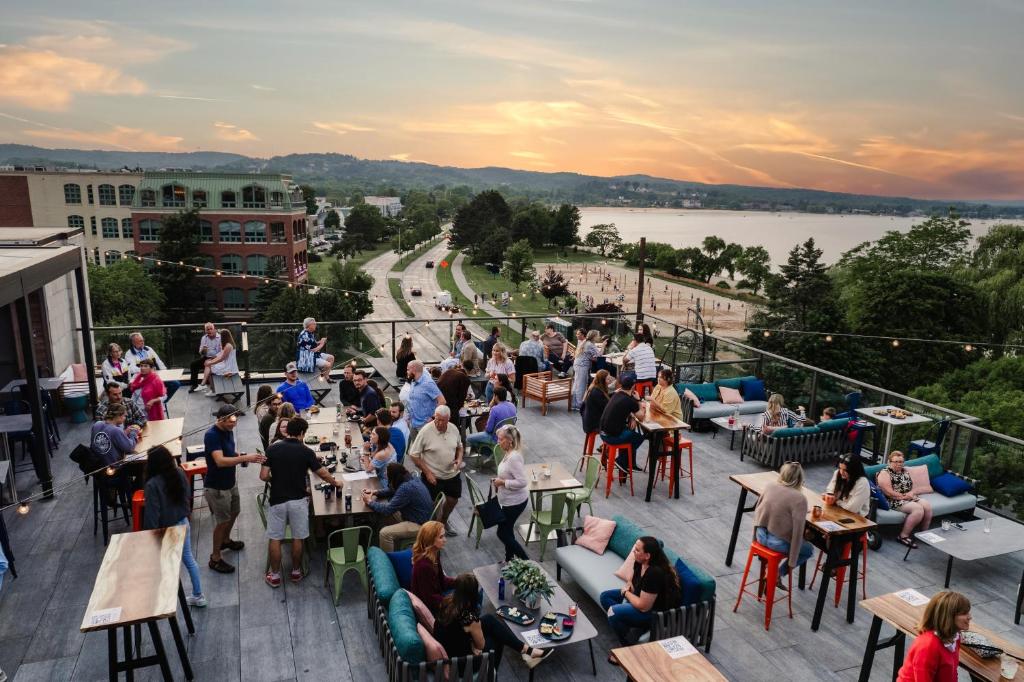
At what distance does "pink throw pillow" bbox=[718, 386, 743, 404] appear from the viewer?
1097cm

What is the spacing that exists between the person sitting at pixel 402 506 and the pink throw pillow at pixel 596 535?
1487 millimetres

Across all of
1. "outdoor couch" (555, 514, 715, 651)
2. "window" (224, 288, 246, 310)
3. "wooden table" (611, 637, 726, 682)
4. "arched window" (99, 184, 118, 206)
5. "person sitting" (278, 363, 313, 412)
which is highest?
"arched window" (99, 184, 118, 206)

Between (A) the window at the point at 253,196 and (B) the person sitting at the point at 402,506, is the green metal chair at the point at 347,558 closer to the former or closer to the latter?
(B) the person sitting at the point at 402,506

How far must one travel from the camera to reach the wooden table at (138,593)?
397 cm

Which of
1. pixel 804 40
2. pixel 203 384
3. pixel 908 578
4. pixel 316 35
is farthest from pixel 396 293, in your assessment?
pixel 908 578

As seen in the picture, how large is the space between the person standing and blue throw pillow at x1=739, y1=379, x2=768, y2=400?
8.21 m

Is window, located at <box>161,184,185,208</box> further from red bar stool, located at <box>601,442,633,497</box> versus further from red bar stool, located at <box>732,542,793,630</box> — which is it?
red bar stool, located at <box>732,542,793,630</box>

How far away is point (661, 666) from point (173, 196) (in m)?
75.9

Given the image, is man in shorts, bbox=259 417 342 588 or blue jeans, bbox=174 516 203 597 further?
man in shorts, bbox=259 417 342 588

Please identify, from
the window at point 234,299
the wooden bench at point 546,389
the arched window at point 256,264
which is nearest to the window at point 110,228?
the window at point 234,299

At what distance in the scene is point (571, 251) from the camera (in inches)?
5374

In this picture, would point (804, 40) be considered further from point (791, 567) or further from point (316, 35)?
point (316, 35)

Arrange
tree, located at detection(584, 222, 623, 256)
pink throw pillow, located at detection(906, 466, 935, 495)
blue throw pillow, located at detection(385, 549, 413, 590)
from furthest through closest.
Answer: tree, located at detection(584, 222, 623, 256), pink throw pillow, located at detection(906, 466, 935, 495), blue throw pillow, located at detection(385, 549, 413, 590)

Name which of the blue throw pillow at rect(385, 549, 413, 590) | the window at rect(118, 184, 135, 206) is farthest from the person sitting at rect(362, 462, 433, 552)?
the window at rect(118, 184, 135, 206)
